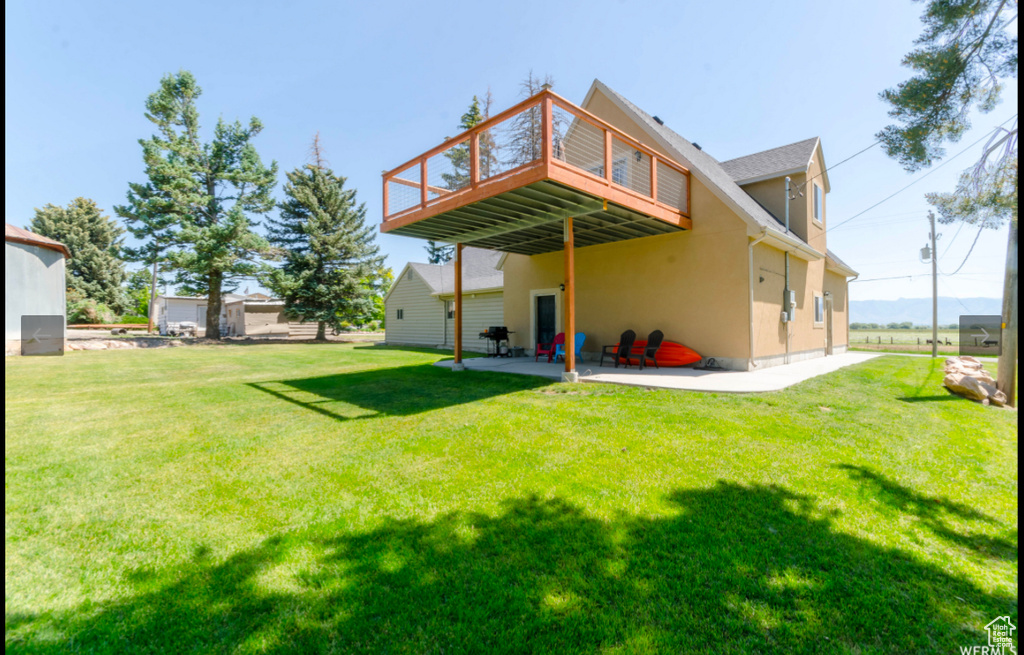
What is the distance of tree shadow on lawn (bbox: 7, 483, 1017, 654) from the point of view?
89.2 inches

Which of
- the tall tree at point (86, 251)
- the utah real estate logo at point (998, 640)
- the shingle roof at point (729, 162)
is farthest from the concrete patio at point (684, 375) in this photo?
the tall tree at point (86, 251)

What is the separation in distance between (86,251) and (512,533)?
3634 cm

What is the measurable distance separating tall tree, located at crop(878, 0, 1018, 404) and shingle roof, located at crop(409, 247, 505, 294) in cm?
1154

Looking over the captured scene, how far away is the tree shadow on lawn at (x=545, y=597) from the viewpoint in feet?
7.43

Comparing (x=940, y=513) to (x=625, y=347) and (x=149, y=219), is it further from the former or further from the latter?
(x=149, y=219)

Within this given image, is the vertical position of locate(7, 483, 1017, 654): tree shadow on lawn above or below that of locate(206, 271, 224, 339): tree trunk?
below

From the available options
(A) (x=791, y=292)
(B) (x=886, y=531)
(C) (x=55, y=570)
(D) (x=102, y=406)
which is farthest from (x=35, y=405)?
(A) (x=791, y=292)

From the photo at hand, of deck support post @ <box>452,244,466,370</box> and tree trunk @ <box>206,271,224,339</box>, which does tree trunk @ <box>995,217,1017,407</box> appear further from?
tree trunk @ <box>206,271,224,339</box>

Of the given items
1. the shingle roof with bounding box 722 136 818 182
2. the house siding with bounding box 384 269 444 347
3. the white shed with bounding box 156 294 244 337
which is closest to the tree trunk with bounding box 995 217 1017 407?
the shingle roof with bounding box 722 136 818 182

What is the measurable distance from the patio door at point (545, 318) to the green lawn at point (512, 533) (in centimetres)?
699

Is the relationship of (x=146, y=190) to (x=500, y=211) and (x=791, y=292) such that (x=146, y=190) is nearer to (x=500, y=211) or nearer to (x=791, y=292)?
(x=500, y=211)

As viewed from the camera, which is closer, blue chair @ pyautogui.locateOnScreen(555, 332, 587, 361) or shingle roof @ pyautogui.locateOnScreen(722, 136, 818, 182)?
blue chair @ pyautogui.locateOnScreen(555, 332, 587, 361)

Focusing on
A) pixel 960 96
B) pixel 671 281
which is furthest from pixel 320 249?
pixel 960 96

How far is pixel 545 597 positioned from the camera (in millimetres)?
2498
